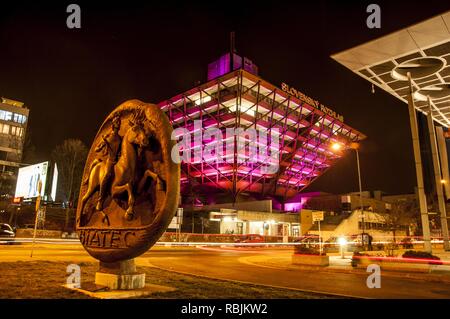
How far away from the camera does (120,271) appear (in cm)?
775

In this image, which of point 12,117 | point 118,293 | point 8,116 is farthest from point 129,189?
point 12,117

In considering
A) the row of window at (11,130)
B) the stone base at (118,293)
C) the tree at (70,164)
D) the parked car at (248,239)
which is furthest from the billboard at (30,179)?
the row of window at (11,130)

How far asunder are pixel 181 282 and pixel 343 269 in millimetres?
8720

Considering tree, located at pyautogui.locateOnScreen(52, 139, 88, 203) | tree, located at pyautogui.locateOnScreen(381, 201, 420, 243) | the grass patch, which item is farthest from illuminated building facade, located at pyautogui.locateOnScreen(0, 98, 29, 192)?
the grass patch

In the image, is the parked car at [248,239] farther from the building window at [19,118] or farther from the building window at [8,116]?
the building window at [19,118]

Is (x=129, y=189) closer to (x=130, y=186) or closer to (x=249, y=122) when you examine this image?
(x=130, y=186)

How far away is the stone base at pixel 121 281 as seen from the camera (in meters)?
7.49

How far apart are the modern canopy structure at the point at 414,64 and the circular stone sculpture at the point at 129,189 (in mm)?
11911

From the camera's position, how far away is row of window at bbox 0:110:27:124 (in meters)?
79.7

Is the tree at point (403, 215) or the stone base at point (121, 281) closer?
the stone base at point (121, 281)

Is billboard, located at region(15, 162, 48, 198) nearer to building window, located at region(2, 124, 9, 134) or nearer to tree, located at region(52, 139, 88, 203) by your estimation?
tree, located at region(52, 139, 88, 203)

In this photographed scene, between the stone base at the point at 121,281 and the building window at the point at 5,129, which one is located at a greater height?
the building window at the point at 5,129
